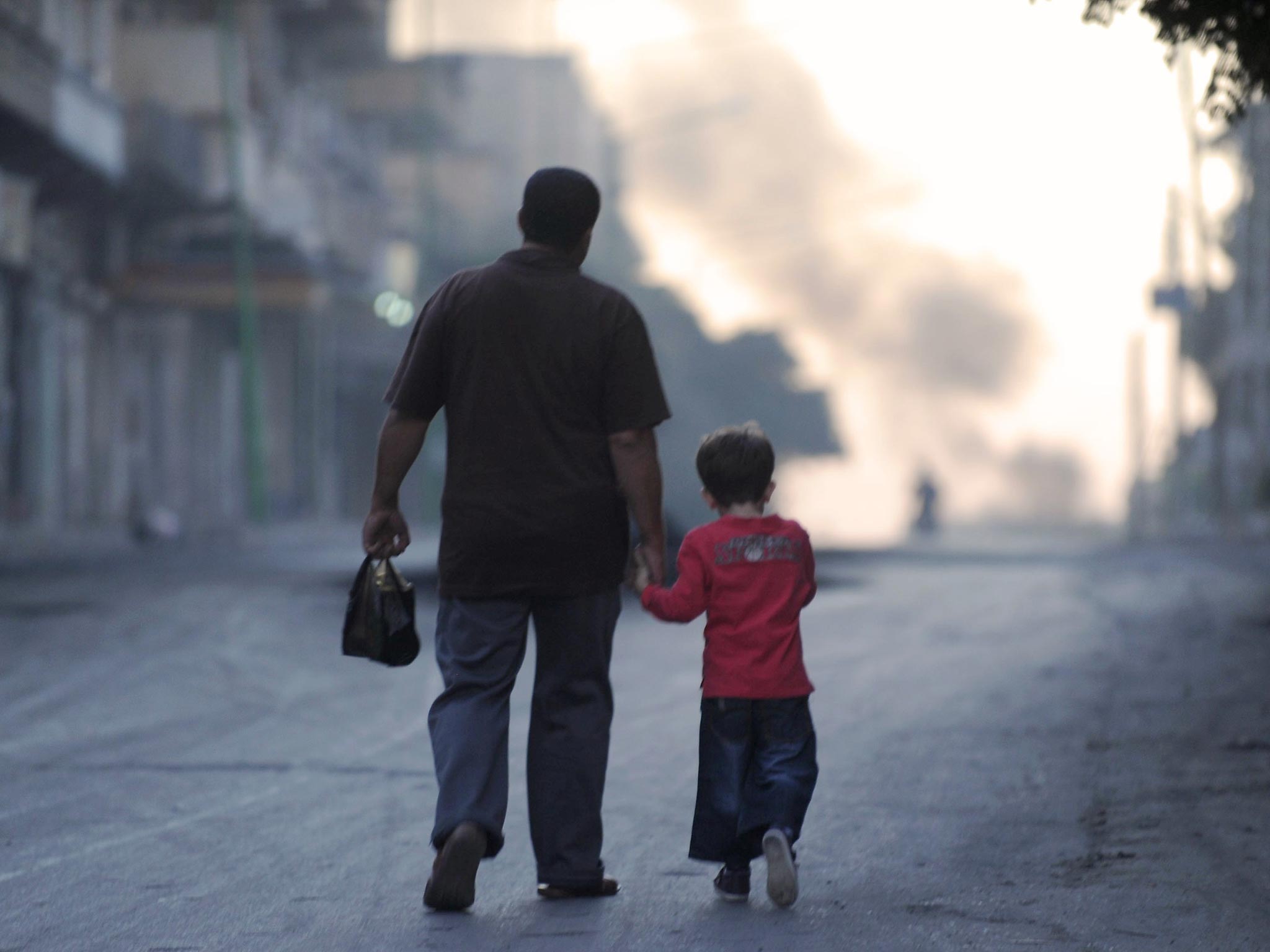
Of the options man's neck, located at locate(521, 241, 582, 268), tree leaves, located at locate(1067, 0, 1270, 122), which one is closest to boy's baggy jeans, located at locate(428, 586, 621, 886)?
man's neck, located at locate(521, 241, 582, 268)

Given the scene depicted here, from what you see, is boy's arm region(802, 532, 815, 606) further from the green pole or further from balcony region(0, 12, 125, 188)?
the green pole

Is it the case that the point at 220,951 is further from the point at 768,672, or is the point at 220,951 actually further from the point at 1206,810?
the point at 1206,810

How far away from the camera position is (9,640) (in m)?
11.9

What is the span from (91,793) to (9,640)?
5.53m

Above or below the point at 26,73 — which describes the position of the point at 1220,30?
below

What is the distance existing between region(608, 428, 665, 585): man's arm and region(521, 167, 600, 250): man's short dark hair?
19.8 inches

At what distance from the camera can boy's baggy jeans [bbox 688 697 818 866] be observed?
480 centimetres

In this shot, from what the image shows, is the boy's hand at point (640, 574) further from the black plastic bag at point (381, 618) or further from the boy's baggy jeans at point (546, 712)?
the black plastic bag at point (381, 618)

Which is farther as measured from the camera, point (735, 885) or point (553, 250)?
point (553, 250)

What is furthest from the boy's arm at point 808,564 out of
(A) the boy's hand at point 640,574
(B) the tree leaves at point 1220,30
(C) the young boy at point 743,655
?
(B) the tree leaves at point 1220,30

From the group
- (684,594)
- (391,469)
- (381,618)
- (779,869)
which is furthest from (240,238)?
(779,869)

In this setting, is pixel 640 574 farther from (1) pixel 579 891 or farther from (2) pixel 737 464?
(1) pixel 579 891

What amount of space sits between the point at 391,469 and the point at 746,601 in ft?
2.90

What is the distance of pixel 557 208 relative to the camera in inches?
195
